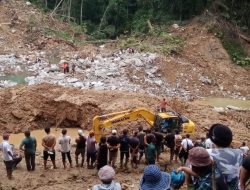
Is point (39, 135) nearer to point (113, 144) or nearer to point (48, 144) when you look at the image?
point (48, 144)

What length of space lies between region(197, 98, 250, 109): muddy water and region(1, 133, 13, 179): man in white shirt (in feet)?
51.6

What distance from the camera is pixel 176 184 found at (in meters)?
10.7

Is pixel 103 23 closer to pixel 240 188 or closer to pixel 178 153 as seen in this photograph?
pixel 178 153

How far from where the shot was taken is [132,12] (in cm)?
→ 4081

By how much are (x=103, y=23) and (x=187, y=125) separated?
22.8 meters

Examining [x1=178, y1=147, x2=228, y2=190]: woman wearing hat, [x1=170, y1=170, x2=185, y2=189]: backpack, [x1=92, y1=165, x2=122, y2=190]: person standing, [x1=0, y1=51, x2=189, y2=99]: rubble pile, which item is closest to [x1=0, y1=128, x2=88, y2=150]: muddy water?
[x1=0, y1=51, x2=189, y2=99]: rubble pile

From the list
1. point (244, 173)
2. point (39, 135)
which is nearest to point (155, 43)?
point (39, 135)

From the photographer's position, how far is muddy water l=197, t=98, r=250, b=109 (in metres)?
26.7

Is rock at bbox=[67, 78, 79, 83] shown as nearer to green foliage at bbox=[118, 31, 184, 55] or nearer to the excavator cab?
green foliage at bbox=[118, 31, 184, 55]

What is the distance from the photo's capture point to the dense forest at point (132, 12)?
35.8 meters

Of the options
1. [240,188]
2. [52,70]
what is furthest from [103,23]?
[240,188]

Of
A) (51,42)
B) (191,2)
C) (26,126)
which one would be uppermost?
(191,2)

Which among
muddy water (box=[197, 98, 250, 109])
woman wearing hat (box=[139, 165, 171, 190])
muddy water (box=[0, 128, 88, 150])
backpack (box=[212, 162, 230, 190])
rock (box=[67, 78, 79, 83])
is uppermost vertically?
backpack (box=[212, 162, 230, 190])

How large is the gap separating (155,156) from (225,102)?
14.2m
